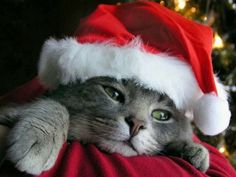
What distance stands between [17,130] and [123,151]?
22 cm

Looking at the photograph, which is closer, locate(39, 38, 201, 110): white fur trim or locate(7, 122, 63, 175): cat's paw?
locate(7, 122, 63, 175): cat's paw

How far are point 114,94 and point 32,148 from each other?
262mm

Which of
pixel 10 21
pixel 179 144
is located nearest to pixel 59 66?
pixel 179 144

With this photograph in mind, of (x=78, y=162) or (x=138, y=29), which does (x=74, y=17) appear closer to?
(x=138, y=29)

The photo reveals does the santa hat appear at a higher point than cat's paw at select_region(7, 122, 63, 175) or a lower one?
higher

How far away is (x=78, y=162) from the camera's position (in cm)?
71

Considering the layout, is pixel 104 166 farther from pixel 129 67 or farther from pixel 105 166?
pixel 129 67

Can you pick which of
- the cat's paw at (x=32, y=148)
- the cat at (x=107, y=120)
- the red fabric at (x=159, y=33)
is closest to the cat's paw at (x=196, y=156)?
the cat at (x=107, y=120)

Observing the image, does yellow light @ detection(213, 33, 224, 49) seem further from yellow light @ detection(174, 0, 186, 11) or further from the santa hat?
the santa hat

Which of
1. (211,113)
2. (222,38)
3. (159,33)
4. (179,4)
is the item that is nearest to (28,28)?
(179,4)

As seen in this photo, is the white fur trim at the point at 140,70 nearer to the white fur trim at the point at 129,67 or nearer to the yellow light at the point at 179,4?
the white fur trim at the point at 129,67

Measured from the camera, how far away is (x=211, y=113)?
0.88 m

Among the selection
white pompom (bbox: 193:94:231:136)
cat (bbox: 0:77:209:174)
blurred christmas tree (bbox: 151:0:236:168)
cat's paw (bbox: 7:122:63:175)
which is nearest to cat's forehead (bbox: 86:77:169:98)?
cat (bbox: 0:77:209:174)

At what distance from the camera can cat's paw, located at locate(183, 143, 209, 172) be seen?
84 cm
